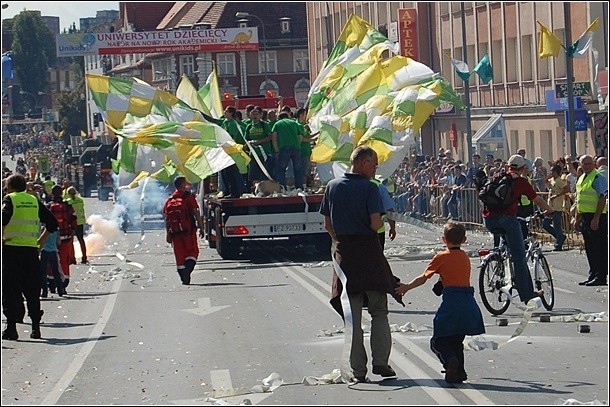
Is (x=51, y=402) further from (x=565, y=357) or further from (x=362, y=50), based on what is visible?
(x=362, y=50)

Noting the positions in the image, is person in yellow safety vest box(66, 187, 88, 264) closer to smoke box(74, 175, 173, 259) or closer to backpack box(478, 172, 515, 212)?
smoke box(74, 175, 173, 259)

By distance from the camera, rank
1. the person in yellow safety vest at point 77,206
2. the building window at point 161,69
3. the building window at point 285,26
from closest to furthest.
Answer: the person in yellow safety vest at point 77,206, the building window at point 161,69, the building window at point 285,26

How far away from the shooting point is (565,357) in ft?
37.8

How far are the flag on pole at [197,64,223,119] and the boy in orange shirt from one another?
19.7 metres

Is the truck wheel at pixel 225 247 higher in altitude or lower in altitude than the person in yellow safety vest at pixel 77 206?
lower

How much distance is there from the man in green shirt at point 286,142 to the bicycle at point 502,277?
10096 mm

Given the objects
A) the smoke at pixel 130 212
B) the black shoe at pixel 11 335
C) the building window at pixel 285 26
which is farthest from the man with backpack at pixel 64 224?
the building window at pixel 285 26

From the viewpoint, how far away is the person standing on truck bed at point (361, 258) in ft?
34.5

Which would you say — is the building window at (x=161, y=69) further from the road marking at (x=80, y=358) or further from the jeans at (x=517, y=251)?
the jeans at (x=517, y=251)

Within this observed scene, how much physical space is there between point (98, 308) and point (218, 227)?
7.84m

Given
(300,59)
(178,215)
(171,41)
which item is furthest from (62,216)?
(300,59)

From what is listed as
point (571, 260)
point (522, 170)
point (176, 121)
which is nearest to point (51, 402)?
point (522, 170)

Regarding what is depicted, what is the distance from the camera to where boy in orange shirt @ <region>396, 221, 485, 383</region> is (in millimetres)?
10227

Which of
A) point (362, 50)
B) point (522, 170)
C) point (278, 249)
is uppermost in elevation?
point (362, 50)
